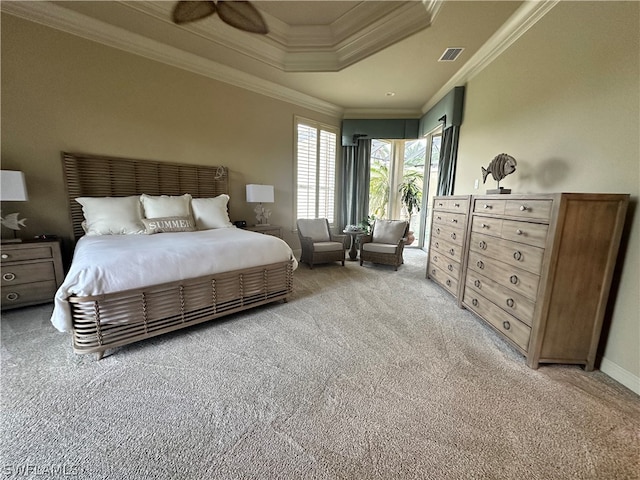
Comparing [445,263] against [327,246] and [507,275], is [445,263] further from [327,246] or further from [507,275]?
[327,246]

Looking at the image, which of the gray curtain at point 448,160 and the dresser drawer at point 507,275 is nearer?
the dresser drawer at point 507,275

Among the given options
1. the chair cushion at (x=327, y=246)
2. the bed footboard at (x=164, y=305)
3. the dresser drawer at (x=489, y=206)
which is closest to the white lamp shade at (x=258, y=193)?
the chair cushion at (x=327, y=246)

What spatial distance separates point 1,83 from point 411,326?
15.3ft

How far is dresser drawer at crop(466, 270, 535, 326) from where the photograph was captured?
1.96 m

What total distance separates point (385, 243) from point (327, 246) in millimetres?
1035

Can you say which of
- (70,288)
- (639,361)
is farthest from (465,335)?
(70,288)

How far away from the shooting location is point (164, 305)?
2111 mm

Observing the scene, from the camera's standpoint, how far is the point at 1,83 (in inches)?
101

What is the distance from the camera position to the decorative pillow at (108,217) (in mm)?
2787

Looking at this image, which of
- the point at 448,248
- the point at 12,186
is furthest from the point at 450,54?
the point at 12,186

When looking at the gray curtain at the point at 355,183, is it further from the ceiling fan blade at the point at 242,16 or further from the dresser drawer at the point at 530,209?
the dresser drawer at the point at 530,209

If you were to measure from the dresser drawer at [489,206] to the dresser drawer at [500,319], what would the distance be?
0.81 metres

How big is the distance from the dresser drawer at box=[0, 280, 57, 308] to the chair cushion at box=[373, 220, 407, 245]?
4.28 metres

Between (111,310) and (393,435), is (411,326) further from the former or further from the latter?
(111,310)
